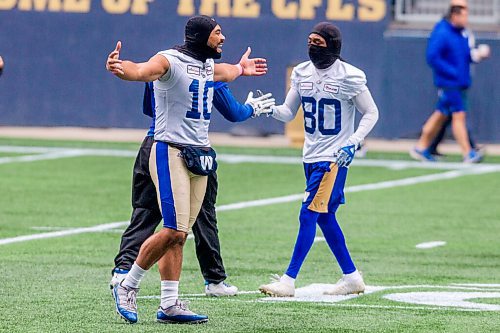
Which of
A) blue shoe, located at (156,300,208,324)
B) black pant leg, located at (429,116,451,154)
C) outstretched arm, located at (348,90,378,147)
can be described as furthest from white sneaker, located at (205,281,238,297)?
black pant leg, located at (429,116,451,154)

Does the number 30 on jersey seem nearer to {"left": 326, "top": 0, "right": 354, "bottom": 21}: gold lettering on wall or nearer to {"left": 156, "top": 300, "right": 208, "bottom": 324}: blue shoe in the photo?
{"left": 156, "top": 300, "right": 208, "bottom": 324}: blue shoe

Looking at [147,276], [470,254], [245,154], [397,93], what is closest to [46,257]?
[147,276]

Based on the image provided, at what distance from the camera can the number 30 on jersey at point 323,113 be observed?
991 cm

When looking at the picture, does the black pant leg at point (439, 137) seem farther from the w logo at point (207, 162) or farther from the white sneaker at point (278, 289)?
the w logo at point (207, 162)

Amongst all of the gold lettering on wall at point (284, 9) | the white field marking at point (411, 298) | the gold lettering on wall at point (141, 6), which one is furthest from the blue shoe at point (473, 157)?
the white field marking at point (411, 298)

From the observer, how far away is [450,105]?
777 inches

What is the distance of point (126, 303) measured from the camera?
8.42 m

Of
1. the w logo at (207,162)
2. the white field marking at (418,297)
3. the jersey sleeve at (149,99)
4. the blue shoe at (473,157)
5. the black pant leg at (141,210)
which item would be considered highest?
the jersey sleeve at (149,99)

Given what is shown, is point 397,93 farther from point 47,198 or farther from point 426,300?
point 426,300

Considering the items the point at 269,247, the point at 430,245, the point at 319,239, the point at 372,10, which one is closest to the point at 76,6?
the point at 372,10

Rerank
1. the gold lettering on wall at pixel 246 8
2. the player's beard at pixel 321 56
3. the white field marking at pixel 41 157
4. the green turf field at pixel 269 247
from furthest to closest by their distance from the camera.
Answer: the gold lettering on wall at pixel 246 8 < the white field marking at pixel 41 157 < the player's beard at pixel 321 56 < the green turf field at pixel 269 247

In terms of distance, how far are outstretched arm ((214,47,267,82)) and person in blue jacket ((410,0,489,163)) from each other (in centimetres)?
1053

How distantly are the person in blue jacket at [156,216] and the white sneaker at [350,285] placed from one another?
72 centimetres

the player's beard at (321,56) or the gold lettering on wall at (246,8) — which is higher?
the player's beard at (321,56)
